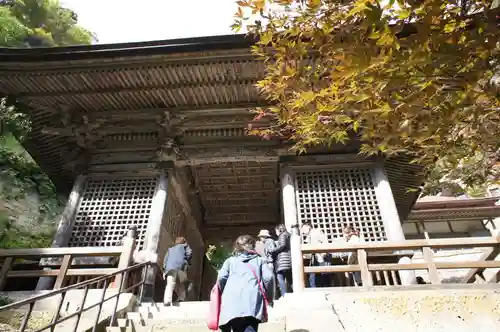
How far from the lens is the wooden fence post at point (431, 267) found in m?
5.82

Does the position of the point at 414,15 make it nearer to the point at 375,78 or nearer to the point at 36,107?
the point at 375,78

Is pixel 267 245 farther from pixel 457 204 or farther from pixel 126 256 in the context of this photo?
pixel 457 204

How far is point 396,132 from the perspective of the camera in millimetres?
3846

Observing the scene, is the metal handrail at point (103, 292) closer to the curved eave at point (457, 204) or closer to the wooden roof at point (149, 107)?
the wooden roof at point (149, 107)

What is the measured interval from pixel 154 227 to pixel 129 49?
12.8 feet

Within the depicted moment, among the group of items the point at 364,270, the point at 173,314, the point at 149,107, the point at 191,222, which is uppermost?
the point at 149,107

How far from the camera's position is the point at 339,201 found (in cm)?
875

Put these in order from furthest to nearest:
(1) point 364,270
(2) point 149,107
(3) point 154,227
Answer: (2) point 149,107, (3) point 154,227, (1) point 364,270

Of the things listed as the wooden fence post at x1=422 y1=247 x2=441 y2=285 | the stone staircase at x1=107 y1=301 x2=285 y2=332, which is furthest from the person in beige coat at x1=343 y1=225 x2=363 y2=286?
the stone staircase at x1=107 y1=301 x2=285 y2=332

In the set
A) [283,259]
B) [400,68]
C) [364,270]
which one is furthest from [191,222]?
[400,68]

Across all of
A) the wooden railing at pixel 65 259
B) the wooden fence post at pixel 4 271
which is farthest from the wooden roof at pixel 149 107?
the wooden fence post at pixel 4 271

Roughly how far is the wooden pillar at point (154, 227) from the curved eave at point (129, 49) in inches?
124

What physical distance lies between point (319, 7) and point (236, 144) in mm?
6157

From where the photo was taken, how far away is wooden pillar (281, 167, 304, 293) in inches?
235
